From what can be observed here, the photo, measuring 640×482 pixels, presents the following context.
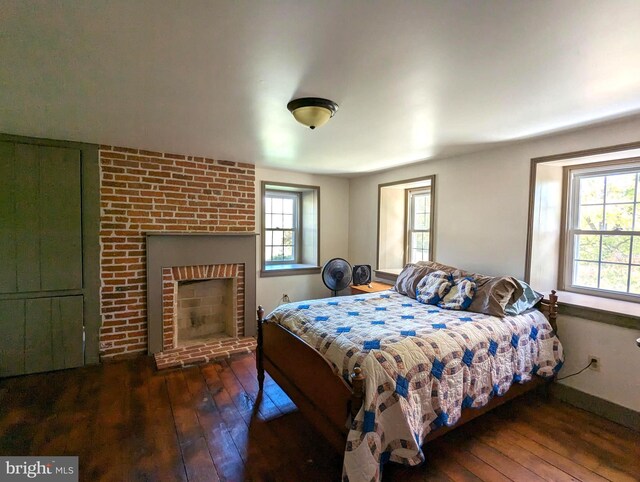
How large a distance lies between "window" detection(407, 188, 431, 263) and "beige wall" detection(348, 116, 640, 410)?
0.43m

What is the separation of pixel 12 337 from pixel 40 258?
2.38 feet

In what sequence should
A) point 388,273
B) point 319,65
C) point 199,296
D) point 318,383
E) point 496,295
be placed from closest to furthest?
point 319,65 → point 318,383 → point 496,295 → point 199,296 → point 388,273

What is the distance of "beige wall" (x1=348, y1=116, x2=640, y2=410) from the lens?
223 cm

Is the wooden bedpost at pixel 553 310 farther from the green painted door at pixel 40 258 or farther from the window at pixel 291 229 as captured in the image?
the green painted door at pixel 40 258

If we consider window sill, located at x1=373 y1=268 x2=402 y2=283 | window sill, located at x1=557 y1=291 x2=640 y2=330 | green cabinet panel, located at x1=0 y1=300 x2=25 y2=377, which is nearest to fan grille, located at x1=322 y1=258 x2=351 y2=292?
window sill, located at x1=373 y1=268 x2=402 y2=283

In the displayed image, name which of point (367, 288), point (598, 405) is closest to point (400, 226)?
point (367, 288)

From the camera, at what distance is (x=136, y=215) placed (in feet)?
10.5

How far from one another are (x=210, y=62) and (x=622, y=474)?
3.13m

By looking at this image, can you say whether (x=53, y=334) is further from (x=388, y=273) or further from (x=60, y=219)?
(x=388, y=273)

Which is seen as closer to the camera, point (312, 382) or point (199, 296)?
point (312, 382)

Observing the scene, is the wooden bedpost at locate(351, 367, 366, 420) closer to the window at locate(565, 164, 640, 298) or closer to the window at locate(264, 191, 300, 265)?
the window at locate(565, 164, 640, 298)

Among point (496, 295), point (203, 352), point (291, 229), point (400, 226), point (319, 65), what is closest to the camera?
point (319, 65)

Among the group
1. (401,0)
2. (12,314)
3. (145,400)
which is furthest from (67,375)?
(401,0)

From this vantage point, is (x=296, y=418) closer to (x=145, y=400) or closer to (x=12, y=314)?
(x=145, y=400)
